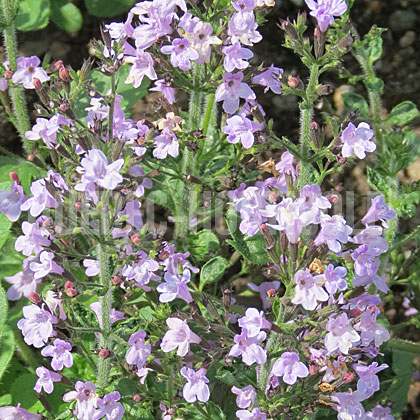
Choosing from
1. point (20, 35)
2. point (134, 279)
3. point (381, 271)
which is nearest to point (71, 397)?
point (134, 279)

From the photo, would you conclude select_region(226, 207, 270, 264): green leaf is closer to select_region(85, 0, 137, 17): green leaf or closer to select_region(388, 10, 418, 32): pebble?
select_region(85, 0, 137, 17): green leaf

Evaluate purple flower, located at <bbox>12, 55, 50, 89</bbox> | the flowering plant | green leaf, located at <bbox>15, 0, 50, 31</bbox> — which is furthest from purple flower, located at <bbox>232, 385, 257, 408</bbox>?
green leaf, located at <bbox>15, 0, 50, 31</bbox>

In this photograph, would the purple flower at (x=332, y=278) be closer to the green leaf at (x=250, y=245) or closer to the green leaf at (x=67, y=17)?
the green leaf at (x=250, y=245)

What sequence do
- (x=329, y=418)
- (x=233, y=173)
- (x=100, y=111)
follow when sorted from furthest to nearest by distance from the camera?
(x=329, y=418) < (x=233, y=173) < (x=100, y=111)

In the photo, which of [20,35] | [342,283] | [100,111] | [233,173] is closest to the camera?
[342,283]

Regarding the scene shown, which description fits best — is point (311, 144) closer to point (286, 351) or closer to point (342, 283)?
point (342, 283)

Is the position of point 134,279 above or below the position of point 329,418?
above
